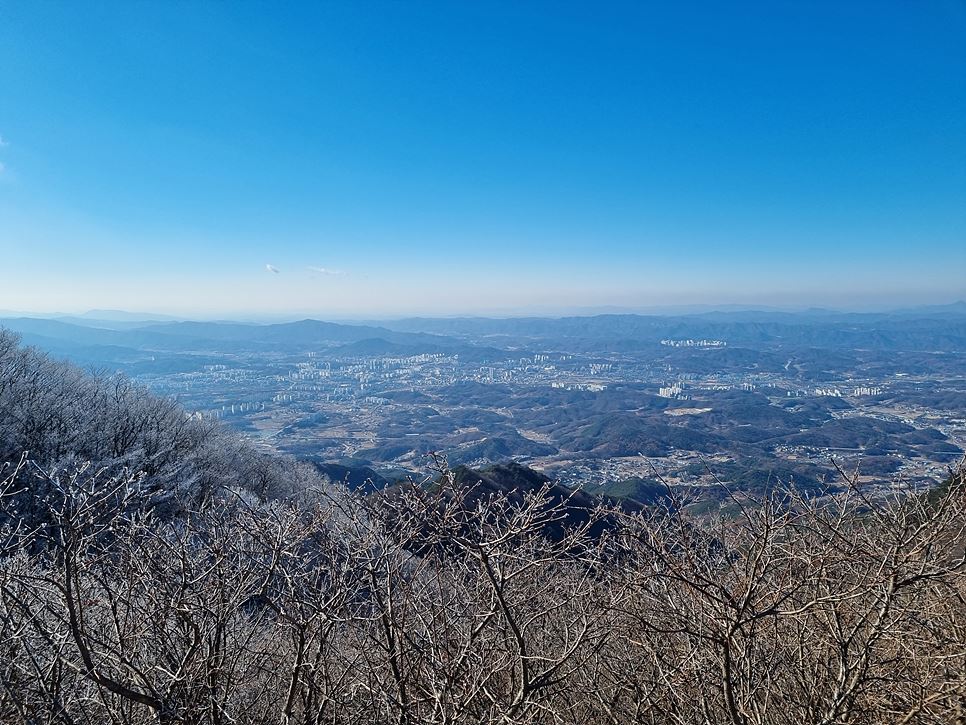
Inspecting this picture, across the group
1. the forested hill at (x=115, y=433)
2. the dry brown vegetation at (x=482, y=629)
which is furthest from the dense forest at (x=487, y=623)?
the forested hill at (x=115, y=433)

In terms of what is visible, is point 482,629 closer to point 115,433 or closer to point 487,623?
point 487,623

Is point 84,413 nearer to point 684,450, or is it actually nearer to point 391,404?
point 684,450

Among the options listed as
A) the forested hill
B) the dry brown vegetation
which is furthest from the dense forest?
the forested hill

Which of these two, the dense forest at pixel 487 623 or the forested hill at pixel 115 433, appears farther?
the forested hill at pixel 115 433

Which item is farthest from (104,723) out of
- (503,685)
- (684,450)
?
(684,450)

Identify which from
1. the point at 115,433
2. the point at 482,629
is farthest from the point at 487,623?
the point at 115,433

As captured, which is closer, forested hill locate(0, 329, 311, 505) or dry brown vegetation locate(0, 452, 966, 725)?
dry brown vegetation locate(0, 452, 966, 725)

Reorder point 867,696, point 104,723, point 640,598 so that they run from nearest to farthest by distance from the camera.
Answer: point 867,696 → point 104,723 → point 640,598

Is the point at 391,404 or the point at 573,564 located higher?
the point at 573,564

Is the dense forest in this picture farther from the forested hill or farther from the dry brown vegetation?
the forested hill

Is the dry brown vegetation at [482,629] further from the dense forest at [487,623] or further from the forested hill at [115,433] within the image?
the forested hill at [115,433]

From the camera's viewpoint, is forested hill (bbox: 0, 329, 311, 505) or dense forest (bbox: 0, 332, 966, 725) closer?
dense forest (bbox: 0, 332, 966, 725)
